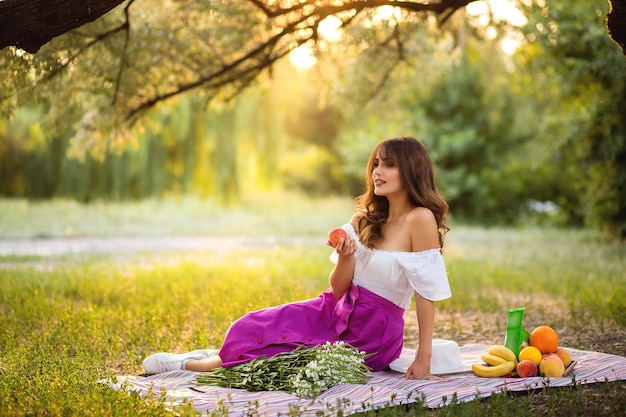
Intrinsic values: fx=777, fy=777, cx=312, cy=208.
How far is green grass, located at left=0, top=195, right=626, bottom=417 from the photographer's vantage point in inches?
171

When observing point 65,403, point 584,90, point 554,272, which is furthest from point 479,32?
point 65,403

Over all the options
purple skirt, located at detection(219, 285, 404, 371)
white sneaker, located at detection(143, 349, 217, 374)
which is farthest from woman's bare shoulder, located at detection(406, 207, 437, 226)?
white sneaker, located at detection(143, 349, 217, 374)

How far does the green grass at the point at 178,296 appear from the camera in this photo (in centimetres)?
434

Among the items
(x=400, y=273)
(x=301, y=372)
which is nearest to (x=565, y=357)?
(x=400, y=273)

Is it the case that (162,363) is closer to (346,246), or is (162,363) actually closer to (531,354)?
(346,246)

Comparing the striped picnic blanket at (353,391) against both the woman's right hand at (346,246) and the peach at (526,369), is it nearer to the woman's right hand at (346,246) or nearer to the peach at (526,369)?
the peach at (526,369)

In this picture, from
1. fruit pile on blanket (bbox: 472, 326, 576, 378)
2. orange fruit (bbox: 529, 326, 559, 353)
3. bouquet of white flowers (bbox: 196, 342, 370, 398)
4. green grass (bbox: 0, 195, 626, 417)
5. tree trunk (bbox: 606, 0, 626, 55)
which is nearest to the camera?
green grass (bbox: 0, 195, 626, 417)

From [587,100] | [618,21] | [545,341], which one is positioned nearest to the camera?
[545,341]

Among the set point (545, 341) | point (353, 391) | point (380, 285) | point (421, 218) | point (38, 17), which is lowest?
point (353, 391)

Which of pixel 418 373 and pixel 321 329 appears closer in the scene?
pixel 418 373

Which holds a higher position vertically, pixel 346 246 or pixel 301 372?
pixel 346 246

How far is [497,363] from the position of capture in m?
5.14

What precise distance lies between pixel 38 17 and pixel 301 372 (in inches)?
108

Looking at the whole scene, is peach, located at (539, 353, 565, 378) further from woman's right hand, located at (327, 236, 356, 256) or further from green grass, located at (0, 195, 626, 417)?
woman's right hand, located at (327, 236, 356, 256)
